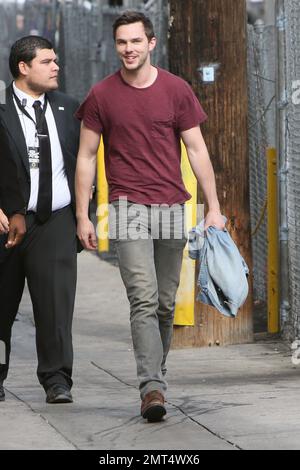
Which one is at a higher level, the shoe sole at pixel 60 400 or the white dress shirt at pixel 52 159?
the white dress shirt at pixel 52 159

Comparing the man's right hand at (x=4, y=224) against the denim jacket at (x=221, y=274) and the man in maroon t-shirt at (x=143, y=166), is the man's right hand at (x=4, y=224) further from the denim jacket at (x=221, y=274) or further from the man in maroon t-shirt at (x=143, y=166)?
the denim jacket at (x=221, y=274)

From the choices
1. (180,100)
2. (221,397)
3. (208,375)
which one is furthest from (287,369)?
(180,100)

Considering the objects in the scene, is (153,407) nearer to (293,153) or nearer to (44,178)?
(44,178)

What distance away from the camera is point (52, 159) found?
25.0 feet

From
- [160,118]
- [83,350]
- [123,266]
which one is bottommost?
[83,350]

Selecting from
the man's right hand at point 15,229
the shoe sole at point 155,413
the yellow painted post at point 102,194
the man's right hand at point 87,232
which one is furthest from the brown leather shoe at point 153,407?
the yellow painted post at point 102,194

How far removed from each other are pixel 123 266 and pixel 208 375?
1670 millimetres

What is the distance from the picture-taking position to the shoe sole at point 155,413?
6945 millimetres

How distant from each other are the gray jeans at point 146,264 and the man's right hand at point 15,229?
0.50 meters

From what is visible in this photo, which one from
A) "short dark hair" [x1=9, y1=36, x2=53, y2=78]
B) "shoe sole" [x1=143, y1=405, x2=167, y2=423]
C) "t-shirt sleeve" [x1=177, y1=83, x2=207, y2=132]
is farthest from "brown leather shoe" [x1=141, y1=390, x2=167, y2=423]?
"short dark hair" [x1=9, y1=36, x2=53, y2=78]

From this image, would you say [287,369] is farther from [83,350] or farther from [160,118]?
[160,118]

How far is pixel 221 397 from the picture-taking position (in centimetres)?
777

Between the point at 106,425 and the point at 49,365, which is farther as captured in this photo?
the point at 49,365

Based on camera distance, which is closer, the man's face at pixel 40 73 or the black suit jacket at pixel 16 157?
the black suit jacket at pixel 16 157
